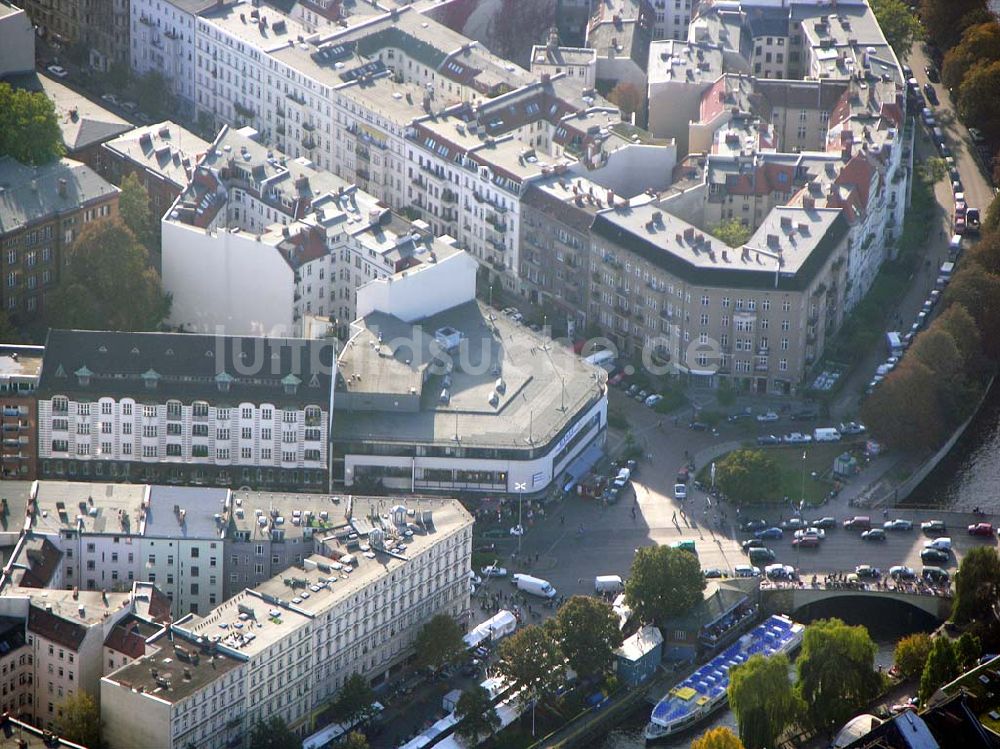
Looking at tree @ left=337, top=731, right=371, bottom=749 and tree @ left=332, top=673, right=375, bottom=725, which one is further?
tree @ left=332, top=673, right=375, bottom=725

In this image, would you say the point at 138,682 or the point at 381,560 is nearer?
the point at 138,682

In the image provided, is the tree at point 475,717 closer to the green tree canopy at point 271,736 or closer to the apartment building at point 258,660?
the apartment building at point 258,660

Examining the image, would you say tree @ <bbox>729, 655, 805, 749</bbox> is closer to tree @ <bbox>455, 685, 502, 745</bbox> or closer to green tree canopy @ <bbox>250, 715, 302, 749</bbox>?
tree @ <bbox>455, 685, 502, 745</bbox>

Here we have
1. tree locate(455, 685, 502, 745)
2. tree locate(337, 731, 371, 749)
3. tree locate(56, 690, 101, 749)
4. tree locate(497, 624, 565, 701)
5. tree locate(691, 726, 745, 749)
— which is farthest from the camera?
tree locate(497, 624, 565, 701)

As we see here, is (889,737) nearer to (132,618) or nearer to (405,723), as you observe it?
(405,723)

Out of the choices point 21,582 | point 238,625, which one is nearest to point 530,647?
point 238,625

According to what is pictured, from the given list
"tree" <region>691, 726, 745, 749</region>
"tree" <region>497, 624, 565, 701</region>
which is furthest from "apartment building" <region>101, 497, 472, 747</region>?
"tree" <region>691, 726, 745, 749</region>
